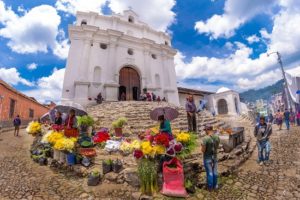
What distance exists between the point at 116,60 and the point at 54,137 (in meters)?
14.9

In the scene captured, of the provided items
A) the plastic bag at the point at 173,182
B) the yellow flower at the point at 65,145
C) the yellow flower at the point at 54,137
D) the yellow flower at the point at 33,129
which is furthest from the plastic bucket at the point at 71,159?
Result: the yellow flower at the point at 33,129

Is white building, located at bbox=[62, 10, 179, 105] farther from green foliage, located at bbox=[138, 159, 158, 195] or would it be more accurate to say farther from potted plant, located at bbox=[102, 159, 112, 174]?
green foliage, located at bbox=[138, 159, 158, 195]

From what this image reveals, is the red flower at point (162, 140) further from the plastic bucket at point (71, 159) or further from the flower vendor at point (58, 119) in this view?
the flower vendor at point (58, 119)

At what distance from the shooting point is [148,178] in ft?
13.1

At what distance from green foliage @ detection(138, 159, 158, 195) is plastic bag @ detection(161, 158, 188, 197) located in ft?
0.74

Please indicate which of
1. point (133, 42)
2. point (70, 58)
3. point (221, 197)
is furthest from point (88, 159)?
point (133, 42)

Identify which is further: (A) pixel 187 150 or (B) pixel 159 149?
(A) pixel 187 150

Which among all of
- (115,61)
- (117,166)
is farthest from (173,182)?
(115,61)

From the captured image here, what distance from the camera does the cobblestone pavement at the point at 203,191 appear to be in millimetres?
3936

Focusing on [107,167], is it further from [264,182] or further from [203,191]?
[264,182]

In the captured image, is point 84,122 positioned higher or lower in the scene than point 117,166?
higher

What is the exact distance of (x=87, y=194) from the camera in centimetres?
404

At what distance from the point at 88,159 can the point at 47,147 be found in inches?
87.9

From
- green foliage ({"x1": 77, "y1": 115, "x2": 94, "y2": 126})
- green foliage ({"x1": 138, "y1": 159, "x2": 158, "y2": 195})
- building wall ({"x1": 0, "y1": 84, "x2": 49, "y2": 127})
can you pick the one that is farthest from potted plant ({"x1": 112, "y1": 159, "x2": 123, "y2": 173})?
building wall ({"x1": 0, "y1": 84, "x2": 49, "y2": 127})
